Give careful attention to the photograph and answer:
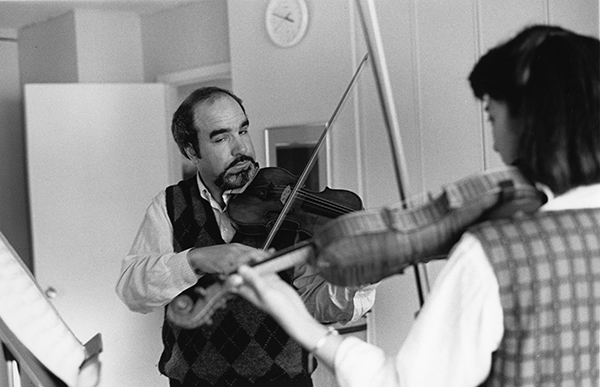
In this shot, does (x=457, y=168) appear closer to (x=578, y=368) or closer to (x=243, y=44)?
(x=243, y=44)

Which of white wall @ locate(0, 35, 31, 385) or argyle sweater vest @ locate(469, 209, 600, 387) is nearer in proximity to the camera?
argyle sweater vest @ locate(469, 209, 600, 387)

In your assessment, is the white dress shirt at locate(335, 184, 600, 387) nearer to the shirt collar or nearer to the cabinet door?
the shirt collar

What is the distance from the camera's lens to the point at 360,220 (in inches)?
40.9

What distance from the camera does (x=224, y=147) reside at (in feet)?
6.93

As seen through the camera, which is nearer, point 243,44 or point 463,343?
point 463,343

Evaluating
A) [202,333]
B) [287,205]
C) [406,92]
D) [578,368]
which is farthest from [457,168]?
[578,368]

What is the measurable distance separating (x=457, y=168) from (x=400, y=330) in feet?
2.09

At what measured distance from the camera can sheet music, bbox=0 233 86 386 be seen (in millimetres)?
1050

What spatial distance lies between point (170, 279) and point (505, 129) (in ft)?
3.38

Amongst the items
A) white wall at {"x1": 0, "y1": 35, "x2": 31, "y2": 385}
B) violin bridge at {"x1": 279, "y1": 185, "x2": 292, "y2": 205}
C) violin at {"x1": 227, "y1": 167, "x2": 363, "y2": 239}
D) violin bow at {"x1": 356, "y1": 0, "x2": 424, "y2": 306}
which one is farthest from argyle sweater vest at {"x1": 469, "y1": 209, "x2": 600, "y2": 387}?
white wall at {"x1": 0, "y1": 35, "x2": 31, "y2": 385}

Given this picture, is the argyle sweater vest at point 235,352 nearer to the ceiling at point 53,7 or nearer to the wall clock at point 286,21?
the wall clock at point 286,21

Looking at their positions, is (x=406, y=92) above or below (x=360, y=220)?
above

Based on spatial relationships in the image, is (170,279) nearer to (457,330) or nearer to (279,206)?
(279,206)

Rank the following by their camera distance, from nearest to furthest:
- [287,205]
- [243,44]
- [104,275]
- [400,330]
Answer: [287,205]
[400,330]
[243,44]
[104,275]
